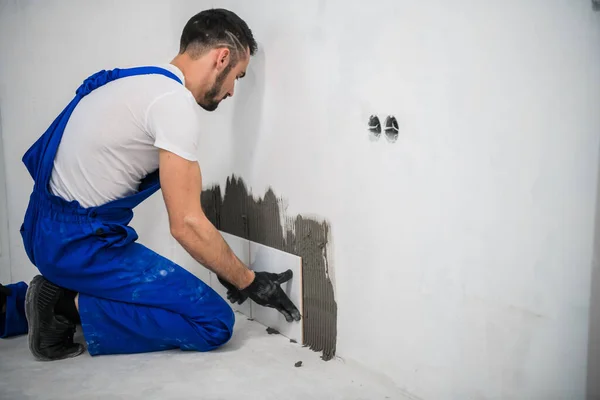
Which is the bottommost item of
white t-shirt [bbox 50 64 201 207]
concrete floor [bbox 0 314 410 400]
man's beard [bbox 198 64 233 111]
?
concrete floor [bbox 0 314 410 400]

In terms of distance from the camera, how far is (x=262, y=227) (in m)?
2.18

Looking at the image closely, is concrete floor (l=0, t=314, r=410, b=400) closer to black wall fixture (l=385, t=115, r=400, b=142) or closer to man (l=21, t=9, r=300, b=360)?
man (l=21, t=9, r=300, b=360)

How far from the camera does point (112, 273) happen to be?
190 cm

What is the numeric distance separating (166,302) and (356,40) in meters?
1.05

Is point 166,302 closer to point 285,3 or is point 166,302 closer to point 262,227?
point 262,227

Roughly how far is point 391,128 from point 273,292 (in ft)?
2.47

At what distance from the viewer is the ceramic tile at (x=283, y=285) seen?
2006 mm

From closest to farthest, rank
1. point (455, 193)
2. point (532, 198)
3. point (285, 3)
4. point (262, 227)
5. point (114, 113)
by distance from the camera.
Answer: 1. point (532, 198)
2. point (455, 193)
3. point (114, 113)
4. point (285, 3)
5. point (262, 227)

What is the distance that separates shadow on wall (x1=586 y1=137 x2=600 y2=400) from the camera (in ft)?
3.80

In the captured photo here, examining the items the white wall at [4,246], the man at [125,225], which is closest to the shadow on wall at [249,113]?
the man at [125,225]

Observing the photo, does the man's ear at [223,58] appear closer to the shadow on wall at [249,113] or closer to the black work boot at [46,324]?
the shadow on wall at [249,113]

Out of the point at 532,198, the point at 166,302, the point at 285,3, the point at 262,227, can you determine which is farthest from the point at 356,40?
the point at 166,302

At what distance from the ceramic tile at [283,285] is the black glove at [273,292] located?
2 centimetres

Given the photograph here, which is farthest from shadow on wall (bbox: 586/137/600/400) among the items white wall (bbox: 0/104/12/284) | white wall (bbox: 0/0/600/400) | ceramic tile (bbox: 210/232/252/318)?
white wall (bbox: 0/104/12/284)
